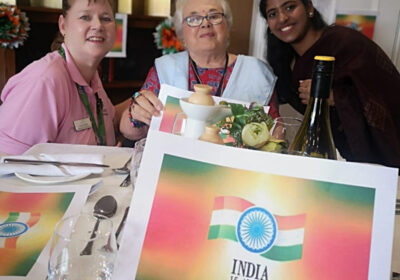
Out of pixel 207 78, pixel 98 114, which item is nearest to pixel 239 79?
pixel 207 78

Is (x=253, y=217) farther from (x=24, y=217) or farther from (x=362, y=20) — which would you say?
(x=362, y=20)

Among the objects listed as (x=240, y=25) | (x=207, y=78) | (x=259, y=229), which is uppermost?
(x=240, y=25)

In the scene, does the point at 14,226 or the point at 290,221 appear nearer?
the point at 290,221

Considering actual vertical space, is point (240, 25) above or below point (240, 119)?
above

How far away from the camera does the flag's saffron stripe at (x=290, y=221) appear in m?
0.43

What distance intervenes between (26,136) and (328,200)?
1082mm

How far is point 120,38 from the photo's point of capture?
9.95 ft

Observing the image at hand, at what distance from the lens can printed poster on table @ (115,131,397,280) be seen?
1.37ft

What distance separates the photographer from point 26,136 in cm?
124

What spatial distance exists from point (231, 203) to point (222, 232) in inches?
1.4

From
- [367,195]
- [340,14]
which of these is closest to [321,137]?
[367,195]

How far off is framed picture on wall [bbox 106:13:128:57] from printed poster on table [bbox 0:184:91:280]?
7.54 ft

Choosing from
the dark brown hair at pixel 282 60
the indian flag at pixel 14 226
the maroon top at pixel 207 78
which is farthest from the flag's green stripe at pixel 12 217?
the dark brown hair at pixel 282 60

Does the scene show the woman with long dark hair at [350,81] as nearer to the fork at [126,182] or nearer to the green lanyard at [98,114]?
the green lanyard at [98,114]
